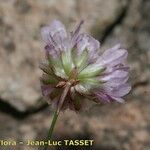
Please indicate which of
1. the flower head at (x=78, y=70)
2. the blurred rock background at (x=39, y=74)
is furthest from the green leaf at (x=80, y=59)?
the blurred rock background at (x=39, y=74)

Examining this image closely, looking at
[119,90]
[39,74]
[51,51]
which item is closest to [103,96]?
[119,90]

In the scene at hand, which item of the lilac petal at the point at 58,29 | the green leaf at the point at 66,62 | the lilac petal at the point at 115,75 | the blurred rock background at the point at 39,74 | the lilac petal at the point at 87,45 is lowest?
the lilac petal at the point at 115,75

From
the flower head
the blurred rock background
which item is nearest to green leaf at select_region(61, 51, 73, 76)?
the flower head

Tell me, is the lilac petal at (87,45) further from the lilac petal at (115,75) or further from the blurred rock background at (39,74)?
the blurred rock background at (39,74)

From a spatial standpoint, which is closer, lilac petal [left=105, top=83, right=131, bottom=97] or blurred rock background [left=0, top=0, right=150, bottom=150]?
lilac petal [left=105, top=83, right=131, bottom=97]

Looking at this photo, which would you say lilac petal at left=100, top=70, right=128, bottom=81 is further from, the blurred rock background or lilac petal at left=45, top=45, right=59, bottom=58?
the blurred rock background


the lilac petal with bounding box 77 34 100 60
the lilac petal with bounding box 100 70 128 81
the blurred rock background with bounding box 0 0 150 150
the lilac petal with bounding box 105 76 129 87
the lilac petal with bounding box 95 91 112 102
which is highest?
the blurred rock background with bounding box 0 0 150 150

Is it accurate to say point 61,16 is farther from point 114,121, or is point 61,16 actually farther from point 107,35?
point 114,121
